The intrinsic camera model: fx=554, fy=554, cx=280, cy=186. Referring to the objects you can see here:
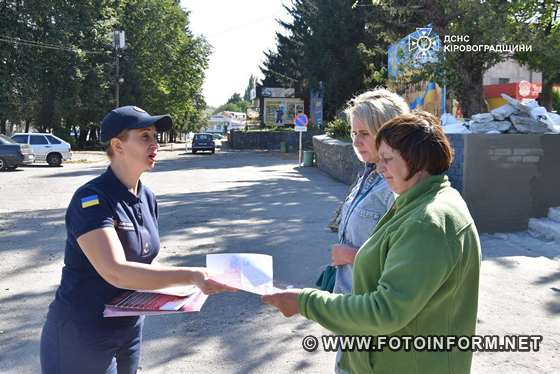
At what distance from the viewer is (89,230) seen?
219 cm

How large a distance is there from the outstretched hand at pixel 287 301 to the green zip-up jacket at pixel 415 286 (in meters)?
0.04

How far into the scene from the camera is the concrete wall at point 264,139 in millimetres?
45469

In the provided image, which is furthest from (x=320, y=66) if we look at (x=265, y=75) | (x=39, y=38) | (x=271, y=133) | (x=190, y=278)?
(x=190, y=278)

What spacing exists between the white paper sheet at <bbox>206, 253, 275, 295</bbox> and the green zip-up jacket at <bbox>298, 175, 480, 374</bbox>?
1.12ft

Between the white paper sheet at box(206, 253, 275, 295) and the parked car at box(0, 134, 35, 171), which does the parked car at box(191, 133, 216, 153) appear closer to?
the parked car at box(0, 134, 35, 171)

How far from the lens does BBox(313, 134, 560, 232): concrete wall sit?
9.34m

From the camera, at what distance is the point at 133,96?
164ft

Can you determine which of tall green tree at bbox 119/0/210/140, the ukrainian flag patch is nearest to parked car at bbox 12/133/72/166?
tall green tree at bbox 119/0/210/140

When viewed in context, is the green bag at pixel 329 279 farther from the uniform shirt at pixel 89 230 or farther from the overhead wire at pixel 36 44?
the overhead wire at pixel 36 44

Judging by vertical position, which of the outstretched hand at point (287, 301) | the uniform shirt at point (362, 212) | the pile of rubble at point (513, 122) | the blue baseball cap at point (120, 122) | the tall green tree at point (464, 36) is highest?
the tall green tree at point (464, 36)

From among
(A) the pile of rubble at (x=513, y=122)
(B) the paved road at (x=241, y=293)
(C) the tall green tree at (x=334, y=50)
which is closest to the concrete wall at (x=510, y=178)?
(A) the pile of rubble at (x=513, y=122)

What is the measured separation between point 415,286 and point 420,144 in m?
0.47

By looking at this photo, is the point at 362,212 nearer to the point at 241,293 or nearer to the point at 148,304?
the point at 148,304

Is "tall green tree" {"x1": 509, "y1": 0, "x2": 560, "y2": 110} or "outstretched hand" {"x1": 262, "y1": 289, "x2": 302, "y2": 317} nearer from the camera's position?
"outstretched hand" {"x1": 262, "y1": 289, "x2": 302, "y2": 317}
